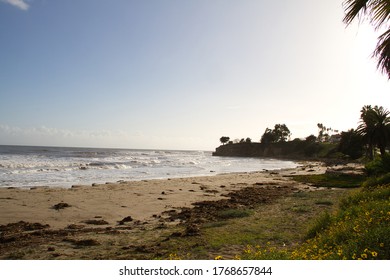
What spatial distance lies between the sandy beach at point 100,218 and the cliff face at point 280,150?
3664 inches

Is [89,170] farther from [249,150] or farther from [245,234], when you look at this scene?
[249,150]

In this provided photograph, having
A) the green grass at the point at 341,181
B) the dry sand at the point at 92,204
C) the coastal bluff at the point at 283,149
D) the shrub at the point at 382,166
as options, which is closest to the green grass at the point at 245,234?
the dry sand at the point at 92,204

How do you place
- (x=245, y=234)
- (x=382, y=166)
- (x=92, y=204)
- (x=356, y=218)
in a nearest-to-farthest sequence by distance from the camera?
(x=356, y=218), (x=245, y=234), (x=92, y=204), (x=382, y=166)

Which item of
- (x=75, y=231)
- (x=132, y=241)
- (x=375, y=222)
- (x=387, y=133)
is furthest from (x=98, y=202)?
(x=387, y=133)

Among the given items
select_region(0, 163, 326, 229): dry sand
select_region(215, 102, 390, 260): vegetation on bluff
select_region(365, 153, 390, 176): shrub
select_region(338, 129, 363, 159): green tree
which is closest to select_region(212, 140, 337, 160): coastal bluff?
select_region(338, 129, 363, 159): green tree

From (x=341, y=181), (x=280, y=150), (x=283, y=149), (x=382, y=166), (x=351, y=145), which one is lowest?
(x=341, y=181)

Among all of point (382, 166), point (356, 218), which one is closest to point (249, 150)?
point (382, 166)

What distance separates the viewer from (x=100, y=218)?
496 inches

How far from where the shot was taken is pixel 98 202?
1588 centimetres

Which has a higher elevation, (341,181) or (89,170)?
(341,181)

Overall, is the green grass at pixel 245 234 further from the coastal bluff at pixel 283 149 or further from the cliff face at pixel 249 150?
→ the cliff face at pixel 249 150

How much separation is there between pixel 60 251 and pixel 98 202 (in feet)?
27.0

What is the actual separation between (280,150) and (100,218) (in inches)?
5173
